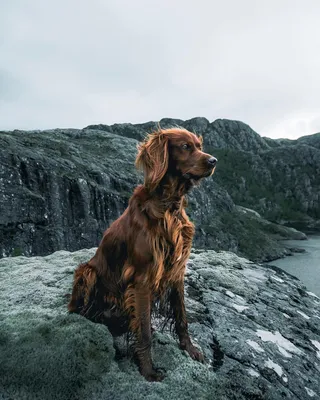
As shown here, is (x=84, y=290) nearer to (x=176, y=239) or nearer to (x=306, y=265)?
(x=176, y=239)

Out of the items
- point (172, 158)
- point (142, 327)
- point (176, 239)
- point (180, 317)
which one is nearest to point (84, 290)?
point (142, 327)

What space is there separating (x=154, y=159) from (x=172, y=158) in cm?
22

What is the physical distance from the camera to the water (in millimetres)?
61806

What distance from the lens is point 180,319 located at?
4.29 m

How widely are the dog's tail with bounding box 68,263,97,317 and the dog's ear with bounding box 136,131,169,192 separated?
1529mm

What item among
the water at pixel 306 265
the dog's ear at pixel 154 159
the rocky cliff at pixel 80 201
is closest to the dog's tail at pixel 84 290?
the dog's ear at pixel 154 159

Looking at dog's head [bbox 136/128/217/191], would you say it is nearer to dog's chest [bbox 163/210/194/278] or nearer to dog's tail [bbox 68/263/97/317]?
dog's chest [bbox 163/210/194/278]

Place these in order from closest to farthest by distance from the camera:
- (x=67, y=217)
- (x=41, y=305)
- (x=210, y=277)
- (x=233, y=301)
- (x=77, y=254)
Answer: (x=41, y=305)
(x=233, y=301)
(x=210, y=277)
(x=77, y=254)
(x=67, y=217)

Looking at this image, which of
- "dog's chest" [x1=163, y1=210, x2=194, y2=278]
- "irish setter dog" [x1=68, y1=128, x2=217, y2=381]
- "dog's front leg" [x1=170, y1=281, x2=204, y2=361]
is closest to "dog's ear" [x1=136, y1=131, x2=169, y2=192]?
"irish setter dog" [x1=68, y1=128, x2=217, y2=381]

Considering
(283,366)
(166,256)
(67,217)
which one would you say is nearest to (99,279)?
(166,256)

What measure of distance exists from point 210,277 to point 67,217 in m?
48.5

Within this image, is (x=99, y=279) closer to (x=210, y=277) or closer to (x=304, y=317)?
(x=210, y=277)

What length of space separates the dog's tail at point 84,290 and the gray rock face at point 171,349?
0.15 meters

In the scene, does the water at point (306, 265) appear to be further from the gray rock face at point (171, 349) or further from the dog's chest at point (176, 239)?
the dog's chest at point (176, 239)
